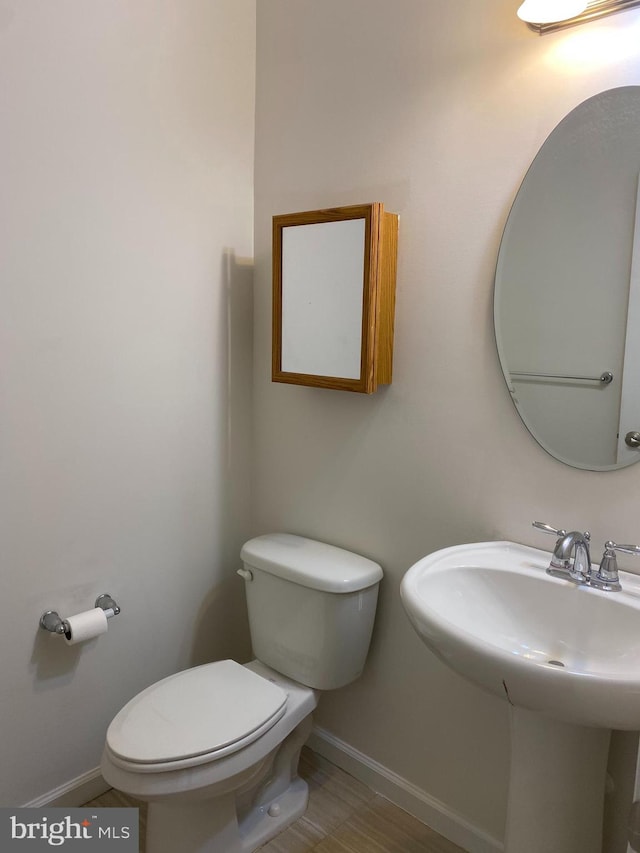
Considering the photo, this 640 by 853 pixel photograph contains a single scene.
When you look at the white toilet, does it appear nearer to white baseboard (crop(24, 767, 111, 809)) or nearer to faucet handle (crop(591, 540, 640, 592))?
white baseboard (crop(24, 767, 111, 809))

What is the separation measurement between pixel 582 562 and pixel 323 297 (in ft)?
2.94

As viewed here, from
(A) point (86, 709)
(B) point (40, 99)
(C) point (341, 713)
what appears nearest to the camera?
(B) point (40, 99)

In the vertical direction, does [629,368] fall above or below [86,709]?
above

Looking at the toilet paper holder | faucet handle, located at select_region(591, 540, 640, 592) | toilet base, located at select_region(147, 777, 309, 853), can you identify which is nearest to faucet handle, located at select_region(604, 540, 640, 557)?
faucet handle, located at select_region(591, 540, 640, 592)

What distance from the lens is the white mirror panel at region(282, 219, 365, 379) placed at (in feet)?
5.19

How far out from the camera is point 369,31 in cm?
161

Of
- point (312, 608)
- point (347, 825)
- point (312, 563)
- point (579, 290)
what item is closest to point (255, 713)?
point (312, 608)

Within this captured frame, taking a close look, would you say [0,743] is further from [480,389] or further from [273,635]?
[480,389]

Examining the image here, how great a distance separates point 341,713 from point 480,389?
1108mm

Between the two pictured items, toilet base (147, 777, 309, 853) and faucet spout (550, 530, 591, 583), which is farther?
toilet base (147, 777, 309, 853)

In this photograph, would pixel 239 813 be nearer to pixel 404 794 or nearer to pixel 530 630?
pixel 404 794

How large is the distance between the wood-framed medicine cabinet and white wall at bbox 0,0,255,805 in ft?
0.91

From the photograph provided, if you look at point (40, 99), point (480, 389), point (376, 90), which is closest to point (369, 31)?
point (376, 90)

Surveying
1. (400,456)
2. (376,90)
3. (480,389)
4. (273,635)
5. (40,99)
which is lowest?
(273,635)
